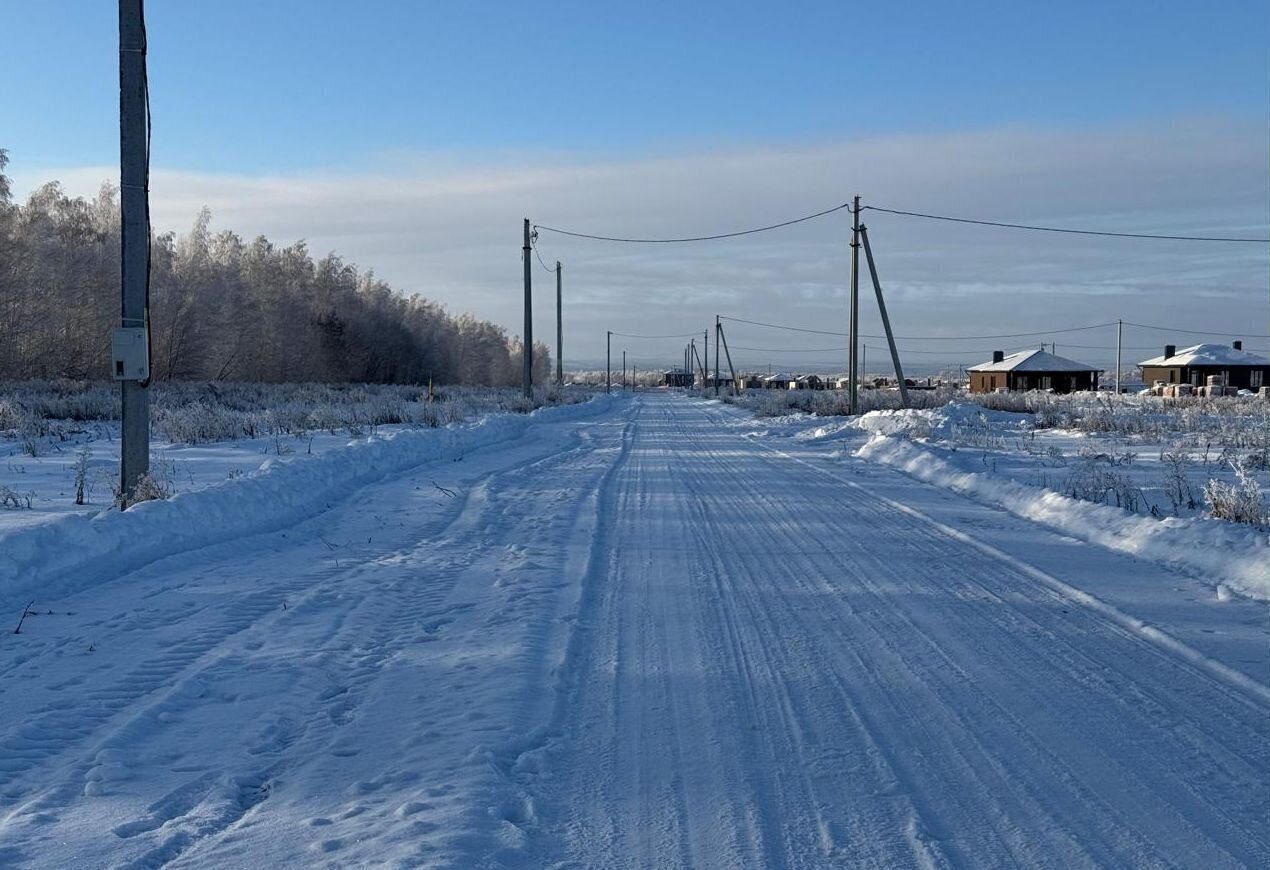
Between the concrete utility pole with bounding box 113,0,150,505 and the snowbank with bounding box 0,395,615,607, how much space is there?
836mm

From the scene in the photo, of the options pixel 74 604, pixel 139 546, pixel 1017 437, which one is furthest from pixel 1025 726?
pixel 1017 437

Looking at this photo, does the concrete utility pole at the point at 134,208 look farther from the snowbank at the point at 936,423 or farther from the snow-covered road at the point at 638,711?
the snowbank at the point at 936,423

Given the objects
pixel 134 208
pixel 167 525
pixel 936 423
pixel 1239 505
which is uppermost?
pixel 134 208

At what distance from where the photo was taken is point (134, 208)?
10.0 m

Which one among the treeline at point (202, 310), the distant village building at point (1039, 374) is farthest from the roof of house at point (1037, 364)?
the treeline at point (202, 310)

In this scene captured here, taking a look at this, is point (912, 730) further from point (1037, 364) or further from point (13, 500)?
point (1037, 364)

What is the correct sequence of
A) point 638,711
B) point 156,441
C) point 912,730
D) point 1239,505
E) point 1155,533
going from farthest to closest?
1. point 156,441
2. point 1239,505
3. point 1155,533
4. point 638,711
5. point 912,730

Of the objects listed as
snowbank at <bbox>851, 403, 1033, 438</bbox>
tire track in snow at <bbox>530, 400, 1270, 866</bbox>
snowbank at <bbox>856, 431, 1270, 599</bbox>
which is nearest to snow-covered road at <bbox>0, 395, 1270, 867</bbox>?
tire track in snow at <bbox>530, 400, 1270, 866</bbox>

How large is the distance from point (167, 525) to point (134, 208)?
3.58 m

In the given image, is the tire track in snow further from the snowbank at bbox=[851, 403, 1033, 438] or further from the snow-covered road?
the snowbank at bbox=[851, 403, 1033, 438]

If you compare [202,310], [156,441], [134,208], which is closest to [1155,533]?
[134,208]

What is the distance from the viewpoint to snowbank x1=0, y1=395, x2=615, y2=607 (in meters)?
7.16

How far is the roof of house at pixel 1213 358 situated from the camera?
262ft

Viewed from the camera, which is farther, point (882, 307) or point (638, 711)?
point (882, 307)
